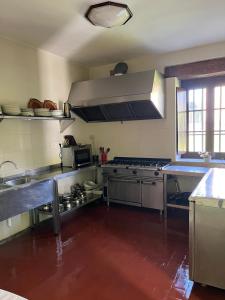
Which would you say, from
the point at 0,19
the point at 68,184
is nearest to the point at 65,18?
the point at 0,19

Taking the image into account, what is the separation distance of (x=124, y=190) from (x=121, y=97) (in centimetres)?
144

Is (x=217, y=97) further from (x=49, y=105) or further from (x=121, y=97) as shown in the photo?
(x=49, y=105)

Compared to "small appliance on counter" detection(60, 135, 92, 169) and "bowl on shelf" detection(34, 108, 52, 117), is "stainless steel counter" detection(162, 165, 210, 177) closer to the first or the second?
"small appliance on counter" detection(60, 135, 92, 169)

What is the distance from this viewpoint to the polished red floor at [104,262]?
6.18 ft

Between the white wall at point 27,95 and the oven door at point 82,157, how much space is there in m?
0.31

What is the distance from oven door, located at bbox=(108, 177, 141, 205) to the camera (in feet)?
11.8

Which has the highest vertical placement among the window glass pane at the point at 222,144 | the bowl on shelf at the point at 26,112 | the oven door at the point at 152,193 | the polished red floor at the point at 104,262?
the bowl on shelf at the point at 26,112

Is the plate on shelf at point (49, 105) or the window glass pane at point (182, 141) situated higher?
the plate on shelf at point (49, 105)

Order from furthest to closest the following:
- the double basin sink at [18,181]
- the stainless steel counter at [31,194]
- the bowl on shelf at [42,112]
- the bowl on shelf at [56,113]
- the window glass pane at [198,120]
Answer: the window glass pane at [198,120], the bowl on shelf at [56,113], the bowl on shelf at [42,112], the double basin sink at [18,181], the stainless steel counter at [31,194]

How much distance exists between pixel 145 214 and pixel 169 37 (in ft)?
8.08

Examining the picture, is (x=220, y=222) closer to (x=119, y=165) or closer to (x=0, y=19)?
(x=119, y=165)

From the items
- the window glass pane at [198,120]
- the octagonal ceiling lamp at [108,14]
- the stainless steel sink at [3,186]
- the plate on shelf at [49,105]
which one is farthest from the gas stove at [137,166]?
the octagonal ceiling lamp at [108,14]

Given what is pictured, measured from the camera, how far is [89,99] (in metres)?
3.62

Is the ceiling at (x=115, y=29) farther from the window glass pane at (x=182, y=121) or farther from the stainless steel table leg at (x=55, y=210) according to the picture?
the stainless steel table leg at (x=55, y=210)
